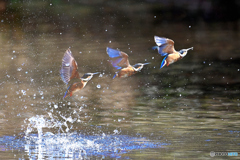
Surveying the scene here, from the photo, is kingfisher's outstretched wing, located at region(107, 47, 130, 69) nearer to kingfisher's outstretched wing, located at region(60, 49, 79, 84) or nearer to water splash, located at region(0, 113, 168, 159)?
kingfisher's outstretched wing, located at region(60, 49, 79, 84)

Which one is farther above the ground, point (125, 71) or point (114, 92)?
point (114, 92)

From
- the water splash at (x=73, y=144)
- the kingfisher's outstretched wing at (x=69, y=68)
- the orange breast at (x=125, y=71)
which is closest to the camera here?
the water splash at (x=73, y=144)

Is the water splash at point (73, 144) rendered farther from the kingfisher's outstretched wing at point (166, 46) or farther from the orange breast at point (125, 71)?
the kingfisher's outstretched wing at point (166, 46)

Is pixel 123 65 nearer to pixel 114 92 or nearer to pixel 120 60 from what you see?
pixel 120 60

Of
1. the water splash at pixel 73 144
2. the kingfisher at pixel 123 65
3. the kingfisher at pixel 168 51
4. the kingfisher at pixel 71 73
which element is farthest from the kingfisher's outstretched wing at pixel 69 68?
the kingfisher at pixel 168 51

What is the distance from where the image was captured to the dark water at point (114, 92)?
11.8 ft

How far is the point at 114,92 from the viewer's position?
5605 mm

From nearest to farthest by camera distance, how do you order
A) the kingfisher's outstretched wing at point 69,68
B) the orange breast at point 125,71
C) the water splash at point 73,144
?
the water splash at point 73,144 → the orange breast at point 125,71 → the kingfisher's outstretched wing at point 69,68

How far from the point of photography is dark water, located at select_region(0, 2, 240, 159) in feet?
11.8

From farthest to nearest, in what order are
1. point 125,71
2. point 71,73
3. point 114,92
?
point 114,92 → point 71,73 → point 125,71

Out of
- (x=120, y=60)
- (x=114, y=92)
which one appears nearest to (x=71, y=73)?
(x=120, y=60)

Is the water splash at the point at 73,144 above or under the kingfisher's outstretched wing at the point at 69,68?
under

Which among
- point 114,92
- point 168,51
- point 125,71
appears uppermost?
point 114,92

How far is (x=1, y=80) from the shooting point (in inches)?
237
